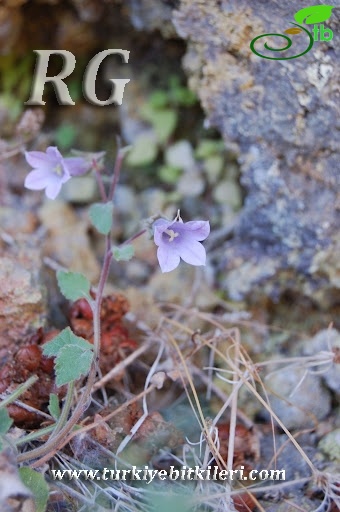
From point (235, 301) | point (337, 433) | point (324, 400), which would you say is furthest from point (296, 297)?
point (337, 433)

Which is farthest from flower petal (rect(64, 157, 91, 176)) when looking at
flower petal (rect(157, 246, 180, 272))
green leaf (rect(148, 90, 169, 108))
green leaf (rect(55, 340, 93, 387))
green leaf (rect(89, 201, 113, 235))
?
green leaf (rect(148, 90, 169, 108))

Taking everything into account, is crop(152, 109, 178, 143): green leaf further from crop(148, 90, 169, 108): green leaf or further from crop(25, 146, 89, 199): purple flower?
crop(25, 146, 89, 199): purple flower

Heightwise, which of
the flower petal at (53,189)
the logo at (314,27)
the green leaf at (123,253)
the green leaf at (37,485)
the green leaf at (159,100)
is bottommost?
the green leaf at (37,485)

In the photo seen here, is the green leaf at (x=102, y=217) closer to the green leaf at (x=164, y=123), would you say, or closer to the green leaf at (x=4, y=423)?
the green leaf at (x=4, y=423)

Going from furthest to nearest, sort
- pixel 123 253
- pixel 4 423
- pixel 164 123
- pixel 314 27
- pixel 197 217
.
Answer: pixel 164 123 → pixel 197 217 → pixel 314 27 → pixel 123 253 → pixel 4 423

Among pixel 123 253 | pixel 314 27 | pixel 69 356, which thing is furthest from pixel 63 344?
pixel 314 27

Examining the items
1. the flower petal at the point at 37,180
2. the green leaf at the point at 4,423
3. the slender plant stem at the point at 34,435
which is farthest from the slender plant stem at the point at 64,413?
the flower petal at the point at 37,180

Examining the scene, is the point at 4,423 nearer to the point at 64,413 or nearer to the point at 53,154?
the point at 64,413
